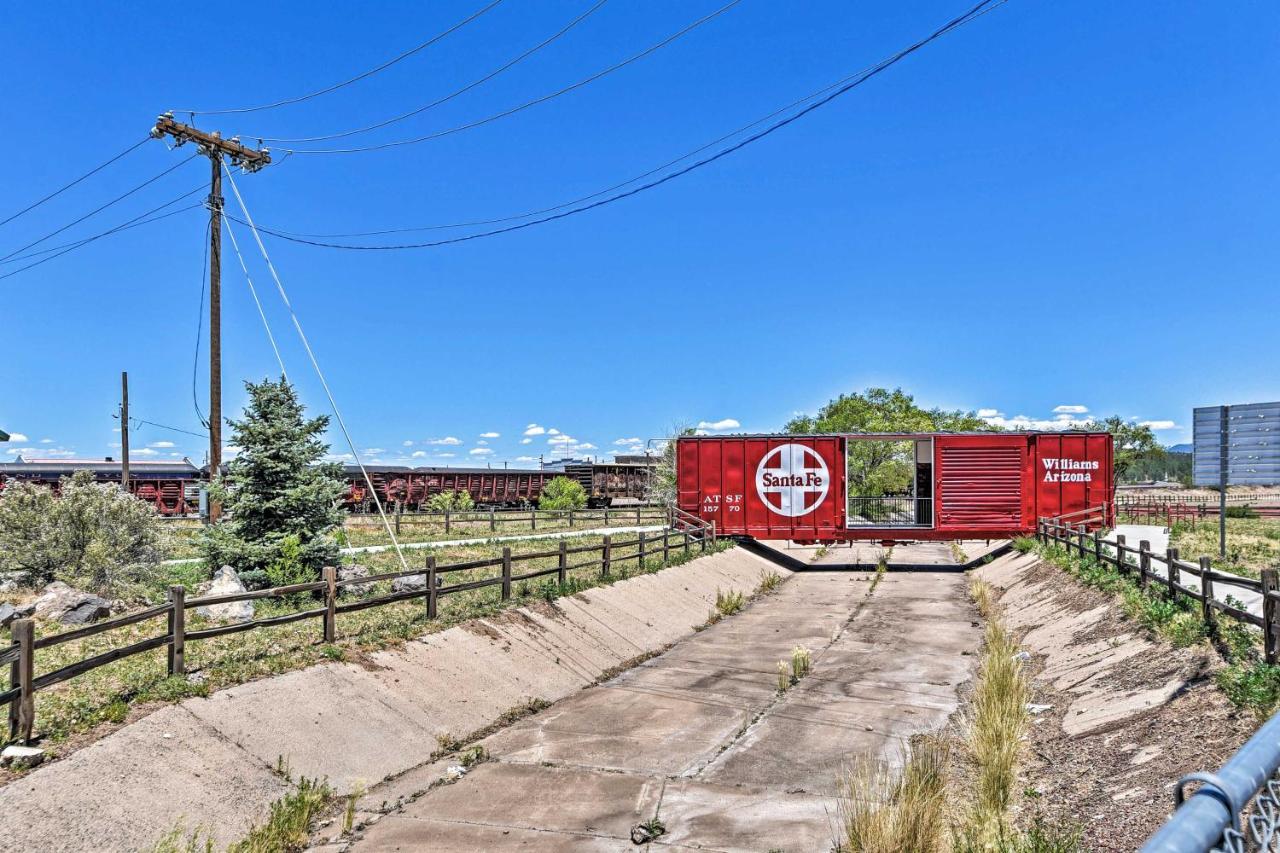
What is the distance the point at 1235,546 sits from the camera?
25469 millimetres

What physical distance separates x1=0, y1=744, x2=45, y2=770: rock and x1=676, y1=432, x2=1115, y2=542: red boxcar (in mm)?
22855

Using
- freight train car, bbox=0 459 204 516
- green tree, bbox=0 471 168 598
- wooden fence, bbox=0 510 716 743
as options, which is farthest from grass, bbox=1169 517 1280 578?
freight train car, bbox=0 459 204 516

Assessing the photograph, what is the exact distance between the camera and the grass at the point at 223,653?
8.52 meters

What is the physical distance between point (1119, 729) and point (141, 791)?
8.97 meters

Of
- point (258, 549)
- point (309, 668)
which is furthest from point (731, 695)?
point (258, 549)

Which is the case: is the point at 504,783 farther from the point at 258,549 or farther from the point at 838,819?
the point at 258,549

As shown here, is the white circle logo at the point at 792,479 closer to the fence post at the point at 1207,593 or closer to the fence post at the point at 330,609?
the fence post at the point at 1207,593

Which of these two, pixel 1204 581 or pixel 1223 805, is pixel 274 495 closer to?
pixel 1204 581

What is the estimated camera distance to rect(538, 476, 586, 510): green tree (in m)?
54.5

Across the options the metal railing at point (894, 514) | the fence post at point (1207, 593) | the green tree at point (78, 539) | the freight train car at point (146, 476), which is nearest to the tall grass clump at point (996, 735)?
the fence post at point (1207, 593)

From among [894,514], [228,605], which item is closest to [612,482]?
[894,514]

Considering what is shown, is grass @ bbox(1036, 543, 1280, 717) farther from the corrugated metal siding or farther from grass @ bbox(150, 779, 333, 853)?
the corrugated metal siding

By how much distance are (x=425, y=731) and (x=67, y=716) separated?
3589mm

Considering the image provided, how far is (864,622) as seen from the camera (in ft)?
62.3
